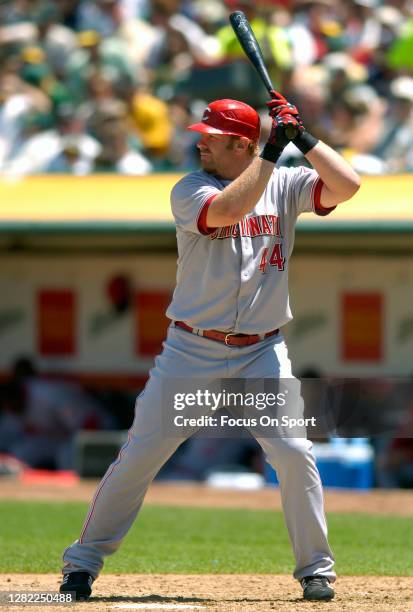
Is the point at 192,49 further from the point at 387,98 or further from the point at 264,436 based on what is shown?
the point at 264,436

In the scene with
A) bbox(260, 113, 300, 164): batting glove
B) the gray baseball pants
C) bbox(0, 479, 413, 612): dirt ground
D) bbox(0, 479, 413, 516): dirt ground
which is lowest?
bbox(0, 479, 413, 516): dirt ground

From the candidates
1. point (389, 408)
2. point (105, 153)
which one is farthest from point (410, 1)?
point (389, 408)

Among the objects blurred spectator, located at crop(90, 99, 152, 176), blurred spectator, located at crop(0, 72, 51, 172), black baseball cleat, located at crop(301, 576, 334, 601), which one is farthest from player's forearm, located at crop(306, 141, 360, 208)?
blurred spectator, located at crop(0, 72, 51, 172)

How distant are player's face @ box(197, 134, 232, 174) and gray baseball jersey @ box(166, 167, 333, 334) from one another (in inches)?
2.5

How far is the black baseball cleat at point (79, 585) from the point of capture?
4812 millimetres

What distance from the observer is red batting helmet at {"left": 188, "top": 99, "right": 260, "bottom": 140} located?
191 inches

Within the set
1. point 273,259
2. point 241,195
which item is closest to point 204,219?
point 241,195

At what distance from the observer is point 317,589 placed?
4.79 meters

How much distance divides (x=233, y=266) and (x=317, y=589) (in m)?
1.22

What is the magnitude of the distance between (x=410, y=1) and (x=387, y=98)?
1654 mm

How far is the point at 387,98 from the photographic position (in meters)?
11.2

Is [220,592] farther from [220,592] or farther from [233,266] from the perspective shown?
[233,266]

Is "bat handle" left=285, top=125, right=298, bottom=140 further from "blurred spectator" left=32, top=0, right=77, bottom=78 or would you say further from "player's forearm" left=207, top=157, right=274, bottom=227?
"blurred spectator" left=32, top=0, right=77, bottom=78

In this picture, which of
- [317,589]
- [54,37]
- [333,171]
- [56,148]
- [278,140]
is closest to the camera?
[278,140]
